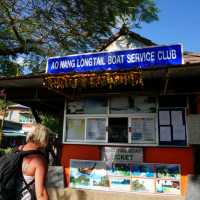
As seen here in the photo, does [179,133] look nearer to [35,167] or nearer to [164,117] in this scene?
[164,117]

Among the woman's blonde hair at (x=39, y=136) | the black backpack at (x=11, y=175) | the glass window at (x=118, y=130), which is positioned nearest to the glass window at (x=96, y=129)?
the glass window at (x=118, y=130)

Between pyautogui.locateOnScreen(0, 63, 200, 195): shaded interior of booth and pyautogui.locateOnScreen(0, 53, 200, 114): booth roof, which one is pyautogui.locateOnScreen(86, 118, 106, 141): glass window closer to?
pyautogui.locateOnScreen(0, 63, 200, 195): shaded interior of booth

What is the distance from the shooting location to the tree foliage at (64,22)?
1413 centimetres

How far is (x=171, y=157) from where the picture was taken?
308 inches

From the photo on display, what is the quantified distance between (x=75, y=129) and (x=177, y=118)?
9.72ft

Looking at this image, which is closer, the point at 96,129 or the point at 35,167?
the point at 35,167

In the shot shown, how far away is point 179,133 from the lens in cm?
787

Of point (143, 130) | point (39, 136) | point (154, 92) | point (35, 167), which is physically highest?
point (154, 92)

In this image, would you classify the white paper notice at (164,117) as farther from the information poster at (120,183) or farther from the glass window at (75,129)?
the glass window at (75,129)

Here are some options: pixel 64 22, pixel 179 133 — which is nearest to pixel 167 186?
pixel 179 133

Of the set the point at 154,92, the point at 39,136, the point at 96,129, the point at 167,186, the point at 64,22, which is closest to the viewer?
the point at 39,136

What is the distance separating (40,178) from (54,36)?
496 inches

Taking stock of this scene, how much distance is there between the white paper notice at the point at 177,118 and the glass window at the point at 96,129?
1.93 metres

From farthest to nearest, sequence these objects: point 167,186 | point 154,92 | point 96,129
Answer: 1. point 96,129
2. point 154,92
3. point 167,186
